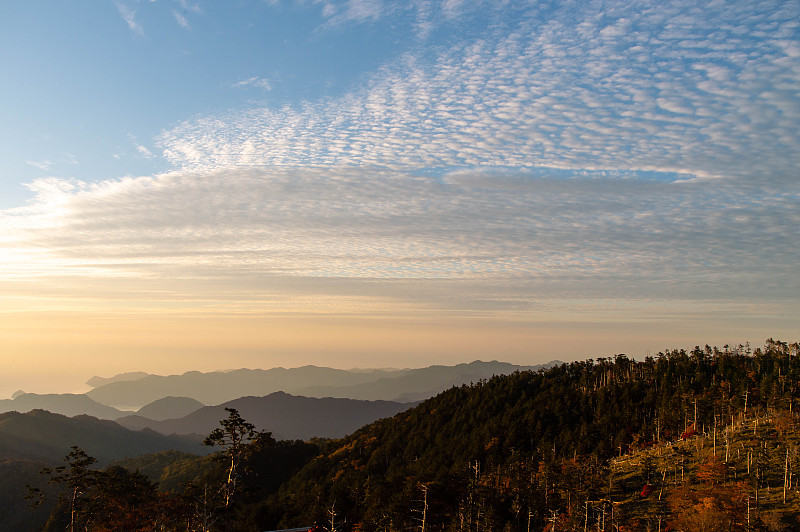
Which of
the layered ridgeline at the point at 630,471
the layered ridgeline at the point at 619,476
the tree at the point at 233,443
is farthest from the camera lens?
the layered ridgeline at the point at 630,471

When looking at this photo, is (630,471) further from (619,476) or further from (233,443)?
(233,443)

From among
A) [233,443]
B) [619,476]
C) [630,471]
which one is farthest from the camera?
[630,471]

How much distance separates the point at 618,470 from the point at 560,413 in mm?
78103

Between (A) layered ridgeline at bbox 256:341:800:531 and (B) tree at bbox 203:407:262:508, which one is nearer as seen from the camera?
(B) tree at bbox 203:407:262:508

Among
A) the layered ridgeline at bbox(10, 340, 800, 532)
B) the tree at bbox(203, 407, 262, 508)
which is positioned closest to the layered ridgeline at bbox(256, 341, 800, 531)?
the layered ridgeline at bbox(10, 340, 800, 532)

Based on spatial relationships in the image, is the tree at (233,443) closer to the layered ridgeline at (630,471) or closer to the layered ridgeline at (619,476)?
the layered ridgeline at (619,476)

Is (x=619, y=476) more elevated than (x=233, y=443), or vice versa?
(x=233, y=443)

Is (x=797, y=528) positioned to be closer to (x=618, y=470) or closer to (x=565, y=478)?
(x=565, y=478)

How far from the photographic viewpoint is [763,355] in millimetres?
181375

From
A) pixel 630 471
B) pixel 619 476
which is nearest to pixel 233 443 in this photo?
pixel 619 476

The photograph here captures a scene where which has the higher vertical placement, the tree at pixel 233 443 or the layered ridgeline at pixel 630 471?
the tree at pixel 233 443

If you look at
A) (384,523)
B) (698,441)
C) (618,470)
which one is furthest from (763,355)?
(384,523)

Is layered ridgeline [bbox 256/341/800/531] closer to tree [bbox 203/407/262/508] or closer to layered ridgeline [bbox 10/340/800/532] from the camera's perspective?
layered ridgeline [bbox 10/340/800/532]

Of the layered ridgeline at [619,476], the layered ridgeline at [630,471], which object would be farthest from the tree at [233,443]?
the layered ridgeline at [630,471]
